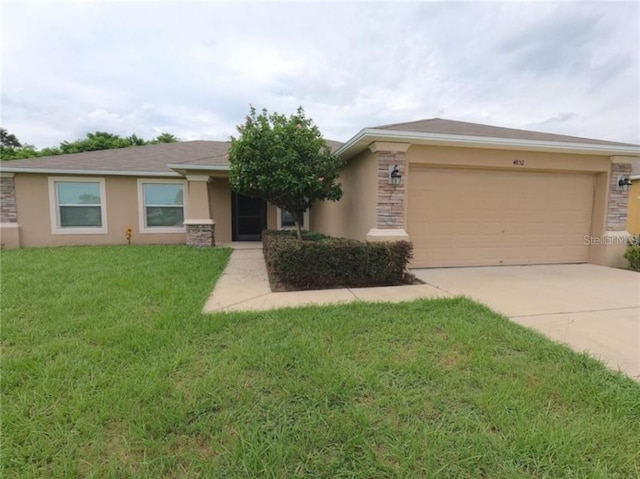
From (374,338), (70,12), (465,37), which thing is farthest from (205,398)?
(465,37)

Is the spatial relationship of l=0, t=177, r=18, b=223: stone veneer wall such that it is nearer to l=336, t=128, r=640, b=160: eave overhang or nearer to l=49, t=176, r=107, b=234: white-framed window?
l=49, t=176, r=107, b=234: white-framed window

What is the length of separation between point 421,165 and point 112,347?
6.41 metres

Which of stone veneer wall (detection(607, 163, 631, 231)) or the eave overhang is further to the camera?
stone veneer wall (detection(607, 163, 631, 231))

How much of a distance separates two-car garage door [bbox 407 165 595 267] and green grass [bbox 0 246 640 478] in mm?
3576

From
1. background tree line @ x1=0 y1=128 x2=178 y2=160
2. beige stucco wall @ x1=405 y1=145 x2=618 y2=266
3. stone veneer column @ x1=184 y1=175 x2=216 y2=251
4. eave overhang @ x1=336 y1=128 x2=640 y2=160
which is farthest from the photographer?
background tree line @ x1=0 y1=128 x2=178 y2=160

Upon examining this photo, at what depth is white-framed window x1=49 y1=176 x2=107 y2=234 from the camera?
35.1 ft

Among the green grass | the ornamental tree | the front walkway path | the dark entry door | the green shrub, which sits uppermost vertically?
the ornamental tree

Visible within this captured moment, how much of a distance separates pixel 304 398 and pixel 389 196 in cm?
496

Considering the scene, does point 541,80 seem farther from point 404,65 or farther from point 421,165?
point 421,165

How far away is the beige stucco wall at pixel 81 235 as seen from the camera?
1047 centimetres

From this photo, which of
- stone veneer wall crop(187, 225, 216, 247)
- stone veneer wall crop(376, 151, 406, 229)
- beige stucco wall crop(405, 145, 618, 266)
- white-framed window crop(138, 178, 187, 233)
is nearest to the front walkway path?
stone veneer wall crop(376, 151, 406, 229)

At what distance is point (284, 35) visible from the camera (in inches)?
350

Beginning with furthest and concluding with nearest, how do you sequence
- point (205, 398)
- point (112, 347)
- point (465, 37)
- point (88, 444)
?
point (465, 37) → point (112, 347) → point (205, 398) → point (88, 444)

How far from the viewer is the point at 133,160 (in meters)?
11.9
